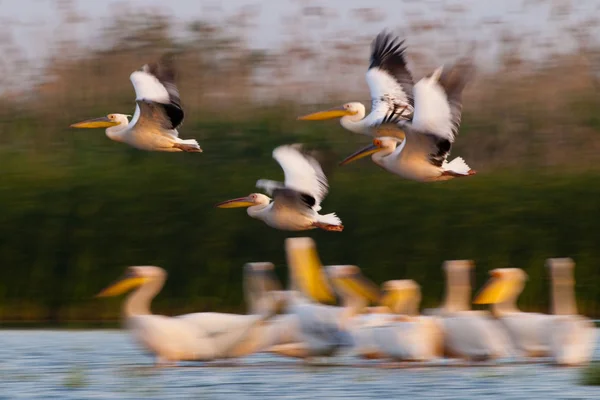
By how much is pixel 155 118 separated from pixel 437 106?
1748 mm

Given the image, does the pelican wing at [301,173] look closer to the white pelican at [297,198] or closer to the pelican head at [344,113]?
the white pelican at [297,198]

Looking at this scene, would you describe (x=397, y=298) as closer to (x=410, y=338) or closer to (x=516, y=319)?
(x=516, y=319)

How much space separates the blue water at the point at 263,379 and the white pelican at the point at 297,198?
2.84ft

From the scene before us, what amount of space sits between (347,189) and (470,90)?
2630mm

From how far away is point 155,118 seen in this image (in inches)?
371

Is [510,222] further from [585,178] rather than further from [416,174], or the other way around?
[416,174]

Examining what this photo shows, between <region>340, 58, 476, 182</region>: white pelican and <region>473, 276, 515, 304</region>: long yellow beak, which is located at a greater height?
<region>340, 58, 476, 182</region>: white pelican

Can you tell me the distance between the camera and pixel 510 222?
13.0 m

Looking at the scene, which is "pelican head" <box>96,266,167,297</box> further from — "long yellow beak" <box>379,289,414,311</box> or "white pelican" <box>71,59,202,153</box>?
"long yellow beak" <box>379,289,414,311</box>

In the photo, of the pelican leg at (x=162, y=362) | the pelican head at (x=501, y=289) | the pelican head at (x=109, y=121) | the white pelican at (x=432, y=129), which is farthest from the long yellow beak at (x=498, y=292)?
the pelican head at (x=109, y=121)

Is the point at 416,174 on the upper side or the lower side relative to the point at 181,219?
lower

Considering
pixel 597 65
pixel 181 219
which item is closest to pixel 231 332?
pixel 181 219

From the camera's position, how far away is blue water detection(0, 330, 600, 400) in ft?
25.9

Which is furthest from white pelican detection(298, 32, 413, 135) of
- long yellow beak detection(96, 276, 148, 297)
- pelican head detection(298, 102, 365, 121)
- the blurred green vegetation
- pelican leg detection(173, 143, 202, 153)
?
the blurred green vegetation
